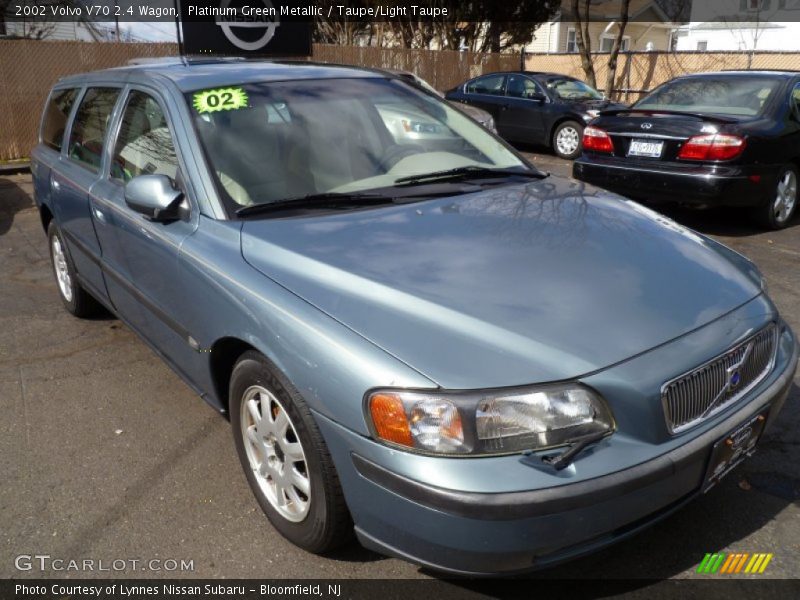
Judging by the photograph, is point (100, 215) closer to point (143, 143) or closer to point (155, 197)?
point (143, 143)

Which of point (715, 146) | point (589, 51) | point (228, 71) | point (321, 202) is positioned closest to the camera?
point (321, 202)

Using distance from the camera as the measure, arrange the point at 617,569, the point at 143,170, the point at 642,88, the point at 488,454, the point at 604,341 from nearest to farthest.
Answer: the point at 488,454
the point at 604,341
the point at 617,569
the point at 143,170
the point at 642,88

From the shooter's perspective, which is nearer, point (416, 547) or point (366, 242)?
point (416, 547)

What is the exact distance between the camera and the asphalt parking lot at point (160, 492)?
8.07 feet

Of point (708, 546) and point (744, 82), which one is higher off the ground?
point (744, 82)

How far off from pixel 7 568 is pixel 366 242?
174 cm

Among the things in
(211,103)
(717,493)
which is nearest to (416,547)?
(717,493)

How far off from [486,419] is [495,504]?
223mm

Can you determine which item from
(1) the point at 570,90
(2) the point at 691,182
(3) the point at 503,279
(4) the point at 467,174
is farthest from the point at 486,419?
(1) the point at 570,90

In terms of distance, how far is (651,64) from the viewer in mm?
18719

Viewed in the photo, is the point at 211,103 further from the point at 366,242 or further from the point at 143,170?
the point at 366,242

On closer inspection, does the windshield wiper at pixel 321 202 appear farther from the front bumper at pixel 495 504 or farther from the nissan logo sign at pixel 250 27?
A: the nissan logo sign at pixel 250 27

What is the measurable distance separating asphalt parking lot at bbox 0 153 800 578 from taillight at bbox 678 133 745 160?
7.57ft

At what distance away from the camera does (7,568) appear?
2484 millimetres
